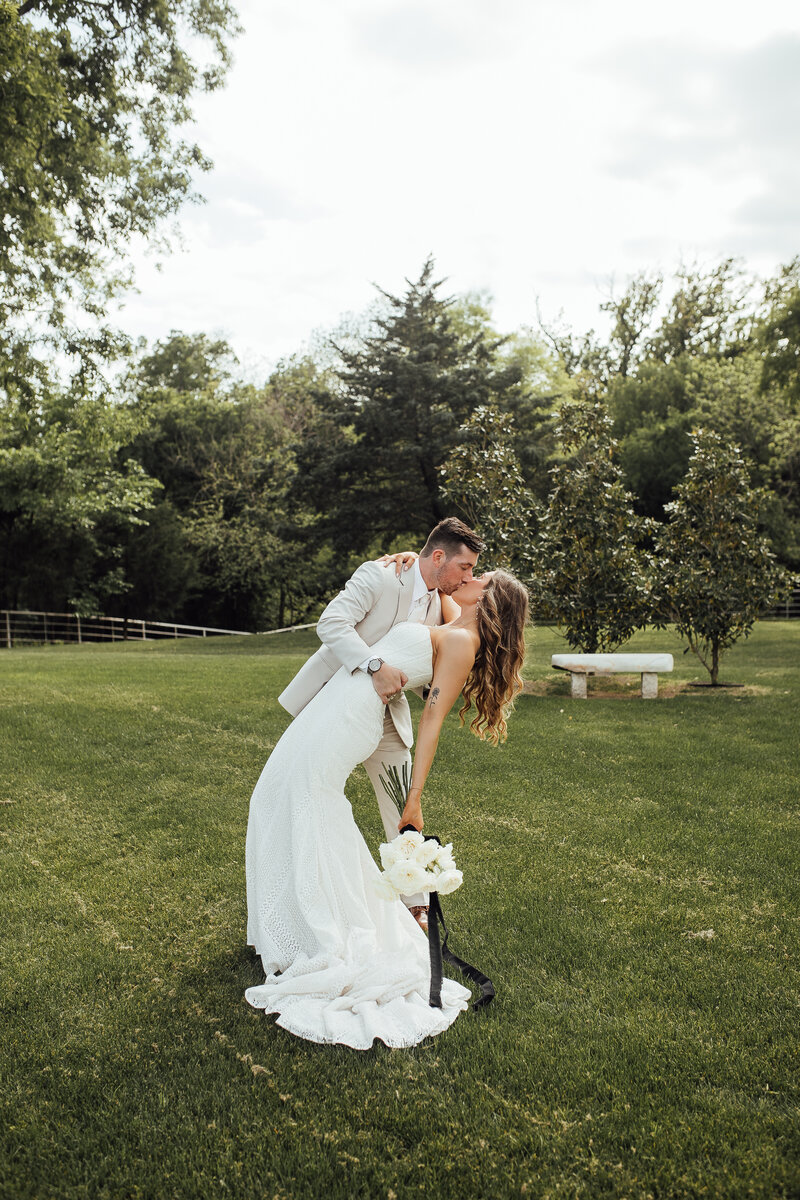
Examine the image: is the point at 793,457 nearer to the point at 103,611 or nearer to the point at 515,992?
the point at 103,611

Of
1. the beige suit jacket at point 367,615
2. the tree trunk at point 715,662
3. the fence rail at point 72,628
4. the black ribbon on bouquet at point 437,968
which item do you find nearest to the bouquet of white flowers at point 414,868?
the black ribbon on bouquet at point 437,968

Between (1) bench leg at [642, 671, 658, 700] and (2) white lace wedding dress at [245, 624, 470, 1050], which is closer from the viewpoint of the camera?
(2) white lace wedding dress at [245, 624, 470, 1050]

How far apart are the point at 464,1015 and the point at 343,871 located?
2.73 ft

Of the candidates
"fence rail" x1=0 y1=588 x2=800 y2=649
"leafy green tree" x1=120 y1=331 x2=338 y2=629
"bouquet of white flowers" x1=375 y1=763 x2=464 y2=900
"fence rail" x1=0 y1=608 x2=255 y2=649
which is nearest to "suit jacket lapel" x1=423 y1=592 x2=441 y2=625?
"bouquet of white flowers" x1=375 y1=763 x2=464 y2=900

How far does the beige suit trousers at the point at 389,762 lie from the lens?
4805 millimetres

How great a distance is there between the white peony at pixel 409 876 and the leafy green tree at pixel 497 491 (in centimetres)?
929

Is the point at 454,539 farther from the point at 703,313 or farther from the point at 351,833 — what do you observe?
the point at 703,313

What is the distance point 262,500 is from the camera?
31.5 meters

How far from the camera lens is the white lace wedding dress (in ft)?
12.4

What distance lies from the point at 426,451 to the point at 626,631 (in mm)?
13646

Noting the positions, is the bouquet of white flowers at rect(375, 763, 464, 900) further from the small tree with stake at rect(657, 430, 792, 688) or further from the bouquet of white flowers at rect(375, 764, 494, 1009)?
the small tree with stake at rect(657, 430, 792, 688)

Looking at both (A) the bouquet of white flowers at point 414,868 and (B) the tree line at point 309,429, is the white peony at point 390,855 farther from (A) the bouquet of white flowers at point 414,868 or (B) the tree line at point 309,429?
(B) the tree line at point 309,429

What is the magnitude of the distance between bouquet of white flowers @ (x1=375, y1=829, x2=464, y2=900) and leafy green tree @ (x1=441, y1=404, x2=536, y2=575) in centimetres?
918

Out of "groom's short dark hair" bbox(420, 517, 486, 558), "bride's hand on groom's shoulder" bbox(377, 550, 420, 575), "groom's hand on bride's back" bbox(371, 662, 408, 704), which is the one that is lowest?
"groom's hand on bride's back" bbox(371, 662, 408, 704)
